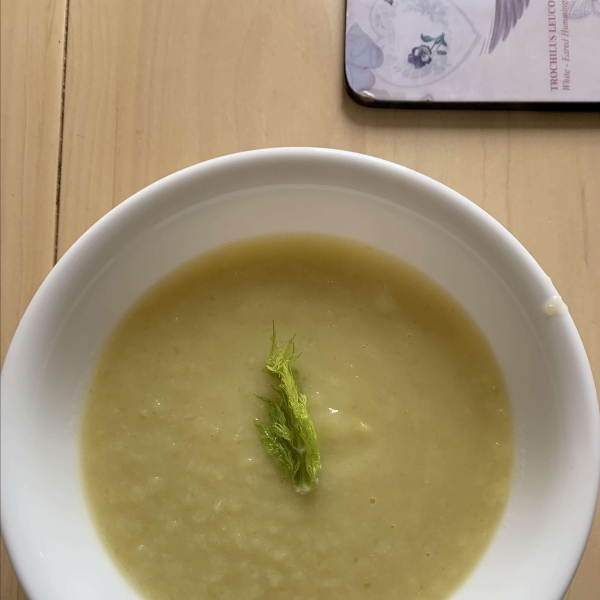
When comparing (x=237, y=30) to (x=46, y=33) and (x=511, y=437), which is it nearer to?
(x=46, y=33)

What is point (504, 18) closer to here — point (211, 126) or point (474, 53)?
point (474, 53)

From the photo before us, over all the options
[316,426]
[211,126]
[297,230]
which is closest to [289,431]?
[316,426]

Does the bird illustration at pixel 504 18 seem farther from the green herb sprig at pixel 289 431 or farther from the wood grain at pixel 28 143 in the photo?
the wood grain at pixel 28 143

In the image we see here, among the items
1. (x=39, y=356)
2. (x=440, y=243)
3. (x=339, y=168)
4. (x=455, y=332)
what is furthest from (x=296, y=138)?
(x=39, y=356)

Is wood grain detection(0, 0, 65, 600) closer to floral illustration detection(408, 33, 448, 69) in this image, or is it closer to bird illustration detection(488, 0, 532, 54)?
floral illustration detection(408, 33, 448, 69)

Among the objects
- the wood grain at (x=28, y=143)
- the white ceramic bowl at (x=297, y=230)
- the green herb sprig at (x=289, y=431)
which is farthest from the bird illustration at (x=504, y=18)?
the wood grain at (x=28, y=143)

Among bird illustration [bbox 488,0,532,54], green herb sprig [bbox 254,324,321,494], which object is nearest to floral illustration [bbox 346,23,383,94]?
bird illustration [bbox 488,0,532,54]
